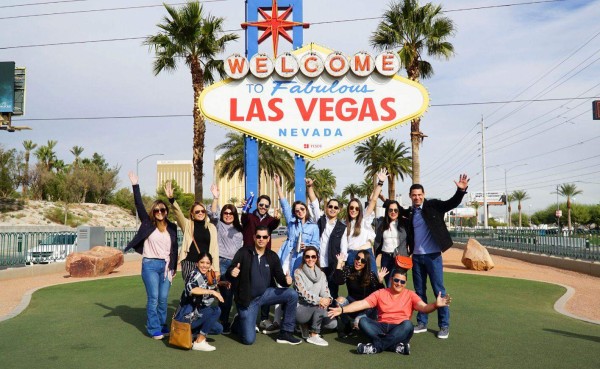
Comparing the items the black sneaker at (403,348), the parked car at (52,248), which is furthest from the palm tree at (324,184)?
the black sneaker at (403,348)

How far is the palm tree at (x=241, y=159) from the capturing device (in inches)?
1738

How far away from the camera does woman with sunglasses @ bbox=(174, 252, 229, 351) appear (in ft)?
21.9

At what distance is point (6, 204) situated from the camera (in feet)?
171

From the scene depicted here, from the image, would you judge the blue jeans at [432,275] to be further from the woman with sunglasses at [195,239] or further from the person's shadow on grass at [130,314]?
the person's shadow on grass at [130,314]

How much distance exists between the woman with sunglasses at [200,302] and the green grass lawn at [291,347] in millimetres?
283

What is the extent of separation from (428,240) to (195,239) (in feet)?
10.0

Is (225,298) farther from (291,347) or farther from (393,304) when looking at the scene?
(393,304)

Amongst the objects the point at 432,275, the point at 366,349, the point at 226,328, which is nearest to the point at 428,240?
the point at 432,275

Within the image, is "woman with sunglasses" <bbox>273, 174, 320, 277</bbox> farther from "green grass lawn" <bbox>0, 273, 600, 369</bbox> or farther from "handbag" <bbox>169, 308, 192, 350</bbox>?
"handbag" <bbox>169, 308, 192, 350</bbox>

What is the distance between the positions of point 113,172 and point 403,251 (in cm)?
7323

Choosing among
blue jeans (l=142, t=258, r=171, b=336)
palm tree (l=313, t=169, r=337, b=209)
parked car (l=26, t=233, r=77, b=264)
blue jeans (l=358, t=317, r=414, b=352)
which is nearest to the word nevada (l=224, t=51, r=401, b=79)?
blue jeans (l=142, t=258, r=171, b=336)

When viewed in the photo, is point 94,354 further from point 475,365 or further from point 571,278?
→ point 571,278

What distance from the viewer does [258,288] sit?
7117 mm

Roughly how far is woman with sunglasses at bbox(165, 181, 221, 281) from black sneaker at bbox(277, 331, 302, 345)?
112cm
